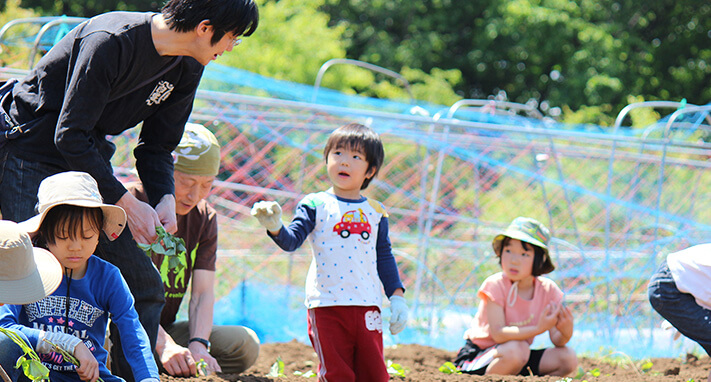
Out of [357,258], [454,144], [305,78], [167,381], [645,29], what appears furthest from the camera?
[645,29]

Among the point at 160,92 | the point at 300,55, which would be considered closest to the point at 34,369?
the point at 160,92

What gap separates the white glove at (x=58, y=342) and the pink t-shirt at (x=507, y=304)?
7.68ft

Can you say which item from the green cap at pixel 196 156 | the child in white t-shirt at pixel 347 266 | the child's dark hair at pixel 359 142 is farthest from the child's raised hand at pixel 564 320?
the green cap at pixel 196 156

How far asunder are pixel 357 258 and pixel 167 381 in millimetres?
857

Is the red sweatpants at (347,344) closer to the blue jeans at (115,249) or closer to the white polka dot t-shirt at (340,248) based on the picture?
the white polka dot t-shirt at (340,248)

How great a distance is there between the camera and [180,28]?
8.39ft

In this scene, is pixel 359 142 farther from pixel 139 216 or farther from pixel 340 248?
pixel 139 216

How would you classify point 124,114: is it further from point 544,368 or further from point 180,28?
point 544,368

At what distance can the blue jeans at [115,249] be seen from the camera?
8.51 feet

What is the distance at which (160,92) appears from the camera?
272cm

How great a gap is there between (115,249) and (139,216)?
0.71 feet

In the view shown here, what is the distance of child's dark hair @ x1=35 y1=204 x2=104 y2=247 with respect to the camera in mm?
2400

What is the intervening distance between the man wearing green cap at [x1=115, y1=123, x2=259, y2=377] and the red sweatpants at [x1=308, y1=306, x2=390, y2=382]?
0.51 metres

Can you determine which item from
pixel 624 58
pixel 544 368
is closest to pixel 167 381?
pixel 544 368
